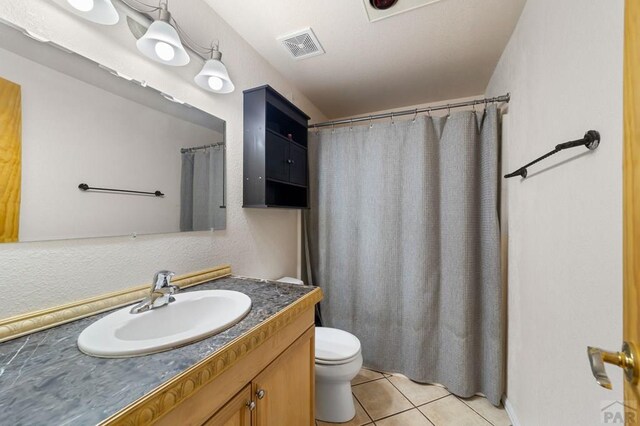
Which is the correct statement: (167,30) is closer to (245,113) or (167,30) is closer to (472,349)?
(245,113)

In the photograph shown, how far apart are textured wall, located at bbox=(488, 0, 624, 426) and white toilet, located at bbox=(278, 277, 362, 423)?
0.86m

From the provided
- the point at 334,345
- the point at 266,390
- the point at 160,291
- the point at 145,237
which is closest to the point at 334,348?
the point at 334,345

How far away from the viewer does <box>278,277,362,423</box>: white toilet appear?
1367 millimetres

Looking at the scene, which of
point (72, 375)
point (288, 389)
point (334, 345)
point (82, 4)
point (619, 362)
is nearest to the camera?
point (619, 362)

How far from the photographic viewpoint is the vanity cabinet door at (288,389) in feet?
2.59

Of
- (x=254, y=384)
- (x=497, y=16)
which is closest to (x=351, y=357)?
(x=254, y=384)

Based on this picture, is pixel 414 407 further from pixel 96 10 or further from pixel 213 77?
pixel 96 10

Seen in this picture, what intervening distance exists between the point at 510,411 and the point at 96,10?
2708mm

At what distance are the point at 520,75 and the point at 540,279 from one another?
A: 3.55ft

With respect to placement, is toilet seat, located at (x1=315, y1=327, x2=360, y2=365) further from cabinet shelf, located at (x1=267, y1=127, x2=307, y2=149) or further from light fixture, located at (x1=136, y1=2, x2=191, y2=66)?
light fixture, located at (x1=136, y1=2, x2=191, y2=66)

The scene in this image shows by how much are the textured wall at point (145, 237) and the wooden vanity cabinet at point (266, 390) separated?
60cm

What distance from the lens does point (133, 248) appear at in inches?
38.4

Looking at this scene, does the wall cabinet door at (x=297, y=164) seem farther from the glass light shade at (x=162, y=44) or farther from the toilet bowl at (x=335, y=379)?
the toilet bowl at (x=335, y=379)

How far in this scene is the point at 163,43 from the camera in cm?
101
